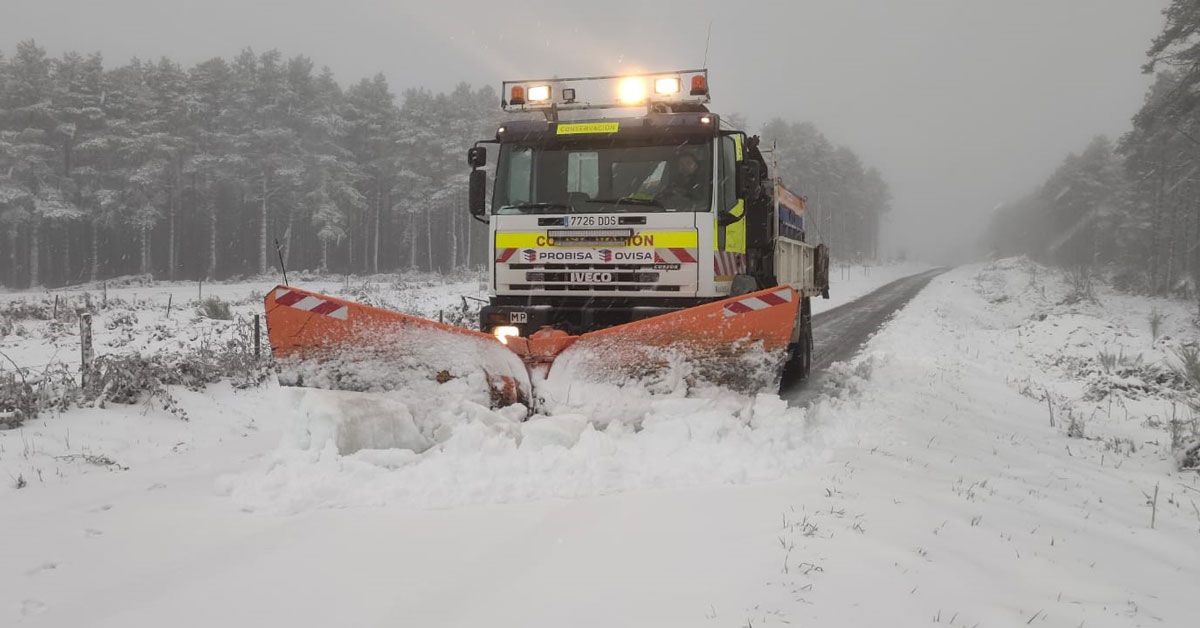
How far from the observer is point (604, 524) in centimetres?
326

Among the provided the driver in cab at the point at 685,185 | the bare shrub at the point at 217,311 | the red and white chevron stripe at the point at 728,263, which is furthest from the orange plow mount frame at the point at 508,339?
the bare shrub at the point at 217,311

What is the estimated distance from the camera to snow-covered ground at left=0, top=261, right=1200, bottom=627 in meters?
2.50

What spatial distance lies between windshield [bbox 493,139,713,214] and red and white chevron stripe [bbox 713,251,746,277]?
1.58 feet

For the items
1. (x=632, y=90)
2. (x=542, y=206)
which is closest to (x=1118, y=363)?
(x=632, y=90)

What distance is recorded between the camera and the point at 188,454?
16.5ft

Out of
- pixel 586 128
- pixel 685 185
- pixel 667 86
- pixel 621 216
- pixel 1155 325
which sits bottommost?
pixel 1155 325

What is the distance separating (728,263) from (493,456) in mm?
3387

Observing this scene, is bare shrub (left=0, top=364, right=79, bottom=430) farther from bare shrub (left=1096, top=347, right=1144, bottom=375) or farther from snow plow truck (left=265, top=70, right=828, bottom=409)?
bare shrub (left=1096, top=347, right=1144, bottom=375)

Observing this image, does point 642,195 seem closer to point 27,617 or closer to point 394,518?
point 394,518

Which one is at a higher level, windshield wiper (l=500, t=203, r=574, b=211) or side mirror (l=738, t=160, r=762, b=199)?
side mirror (l=738, t=160, r=762, b=199)

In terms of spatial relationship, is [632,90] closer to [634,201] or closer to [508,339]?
[634,201]

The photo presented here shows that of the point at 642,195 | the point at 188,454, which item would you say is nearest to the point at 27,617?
the point at 188,454

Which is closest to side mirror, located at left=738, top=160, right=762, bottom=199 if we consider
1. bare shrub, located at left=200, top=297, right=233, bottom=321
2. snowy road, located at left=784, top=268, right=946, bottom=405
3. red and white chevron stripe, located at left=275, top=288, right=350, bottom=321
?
snowy road, located at left=784, top=268, right=946, bottom=405

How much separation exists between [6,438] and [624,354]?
4.71 meters
